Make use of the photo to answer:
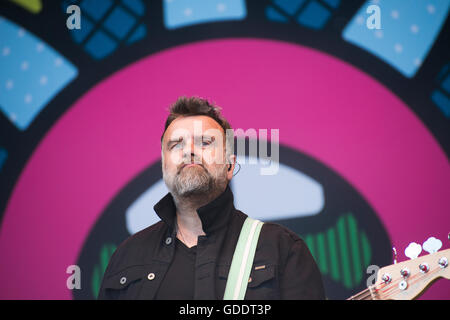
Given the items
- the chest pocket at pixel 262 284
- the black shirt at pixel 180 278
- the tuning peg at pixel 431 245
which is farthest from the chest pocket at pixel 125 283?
the tuning peg at pixel 431 245

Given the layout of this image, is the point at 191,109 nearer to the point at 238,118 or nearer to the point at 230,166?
the point at 230,166

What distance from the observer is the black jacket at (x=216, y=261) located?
2.10m

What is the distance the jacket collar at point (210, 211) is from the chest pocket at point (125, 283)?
255 millimetres

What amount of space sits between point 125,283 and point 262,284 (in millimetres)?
584

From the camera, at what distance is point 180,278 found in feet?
7.14

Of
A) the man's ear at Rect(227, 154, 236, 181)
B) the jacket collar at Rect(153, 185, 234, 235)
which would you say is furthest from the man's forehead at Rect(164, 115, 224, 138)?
the jacket collar at Rect(153, 185, 234, 235)

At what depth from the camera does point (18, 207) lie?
135 inches

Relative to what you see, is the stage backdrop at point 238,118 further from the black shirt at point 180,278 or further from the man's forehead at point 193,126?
the black shirt at point 180,278

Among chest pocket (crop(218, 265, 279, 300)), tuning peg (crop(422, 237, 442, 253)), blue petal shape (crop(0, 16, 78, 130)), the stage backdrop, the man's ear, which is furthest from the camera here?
blue petal shape (crop(0, 16, 78, 130))

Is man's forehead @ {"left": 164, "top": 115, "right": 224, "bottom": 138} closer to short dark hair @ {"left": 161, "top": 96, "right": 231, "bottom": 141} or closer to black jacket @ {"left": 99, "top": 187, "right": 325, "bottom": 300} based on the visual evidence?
short dark hair @ {"left": 161, "top": 96, "right": 231, "bottom": 141}

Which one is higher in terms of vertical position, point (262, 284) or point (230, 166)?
point (230, 166)

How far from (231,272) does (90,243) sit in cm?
149

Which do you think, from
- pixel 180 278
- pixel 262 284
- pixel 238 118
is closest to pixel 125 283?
pixel 180 278

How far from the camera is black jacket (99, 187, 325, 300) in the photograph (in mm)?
2096
